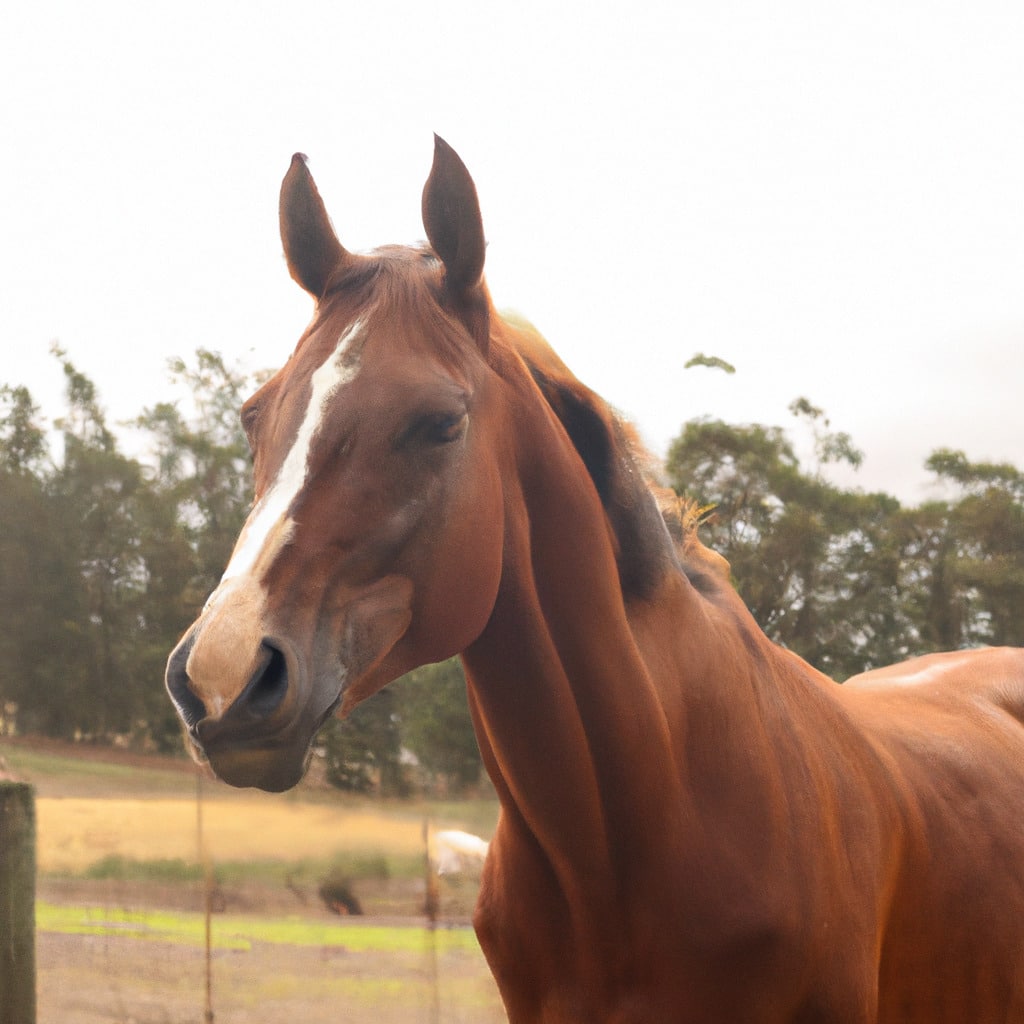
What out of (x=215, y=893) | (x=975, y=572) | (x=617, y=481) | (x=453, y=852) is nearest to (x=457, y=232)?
(x=617, y=481)

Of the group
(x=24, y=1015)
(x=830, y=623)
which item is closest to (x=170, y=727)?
(x=24, y=1015)

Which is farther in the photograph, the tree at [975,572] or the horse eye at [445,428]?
the tree at [975,572]

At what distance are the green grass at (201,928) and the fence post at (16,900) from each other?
8.29 feet

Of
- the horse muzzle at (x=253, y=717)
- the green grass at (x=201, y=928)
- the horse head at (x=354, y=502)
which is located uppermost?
the horse head at (x=354, y=502)

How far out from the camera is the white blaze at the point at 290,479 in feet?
5.19

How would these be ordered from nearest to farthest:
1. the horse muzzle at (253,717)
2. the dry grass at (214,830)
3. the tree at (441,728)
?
1. the horse muzzle at (253,717)
2. the dry grass at (214,830)
3. the tree at (441,728)

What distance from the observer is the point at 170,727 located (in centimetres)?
645

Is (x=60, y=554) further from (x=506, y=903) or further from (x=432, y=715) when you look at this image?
(x=506, y=903)

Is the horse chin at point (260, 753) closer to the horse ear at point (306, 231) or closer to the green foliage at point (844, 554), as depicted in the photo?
the horse ear at point (306, 231)

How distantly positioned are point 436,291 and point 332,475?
486 mm

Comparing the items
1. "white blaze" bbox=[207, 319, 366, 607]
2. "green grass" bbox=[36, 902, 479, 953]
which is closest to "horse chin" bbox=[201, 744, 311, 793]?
"white blaze" bbox=[207, 319, 366, 607]

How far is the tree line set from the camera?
640 cm

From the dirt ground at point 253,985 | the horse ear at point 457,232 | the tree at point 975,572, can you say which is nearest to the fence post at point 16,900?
the horse ear at point 457,232

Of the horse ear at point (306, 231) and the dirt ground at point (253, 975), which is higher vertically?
the horse ear at point (306, 231)
